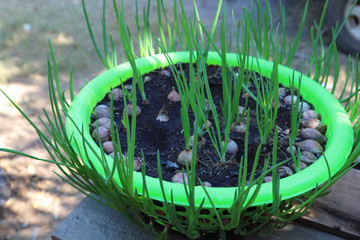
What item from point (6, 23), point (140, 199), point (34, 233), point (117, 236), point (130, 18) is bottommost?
point (34, 233)

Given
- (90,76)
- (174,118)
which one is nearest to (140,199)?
(174,118)

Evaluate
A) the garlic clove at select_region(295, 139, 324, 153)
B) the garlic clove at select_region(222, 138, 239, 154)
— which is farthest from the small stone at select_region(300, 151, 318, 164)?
the garlic clove at select_region(222, 138, 239, 154)

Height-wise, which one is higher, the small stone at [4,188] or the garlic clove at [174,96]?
the garlic clove at [174,96]

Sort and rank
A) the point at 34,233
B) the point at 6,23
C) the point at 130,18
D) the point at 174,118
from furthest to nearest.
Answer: the point at 130,18, the point at 6,23, the point at 34,233, the point at 174,118

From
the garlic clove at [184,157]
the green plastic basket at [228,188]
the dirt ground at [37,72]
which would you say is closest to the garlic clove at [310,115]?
the green plastic basket at [228,188]

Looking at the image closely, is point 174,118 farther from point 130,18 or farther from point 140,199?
point 130,18

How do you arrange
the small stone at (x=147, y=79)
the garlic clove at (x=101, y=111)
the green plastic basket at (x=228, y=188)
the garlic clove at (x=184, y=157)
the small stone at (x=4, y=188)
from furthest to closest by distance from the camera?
the small stone at (x=4, y=188) < the small stone at (x=147, y=79) < the garlic clove at (x=101, y=111) < the garlic clove at (x=184, y=157) < the green plastic basket at (x=228, y=188)

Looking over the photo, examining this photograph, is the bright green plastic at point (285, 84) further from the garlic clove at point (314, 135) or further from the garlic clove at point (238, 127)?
the garlic clove at point (238, 127)

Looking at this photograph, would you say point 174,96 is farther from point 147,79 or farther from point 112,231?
point 112,231
